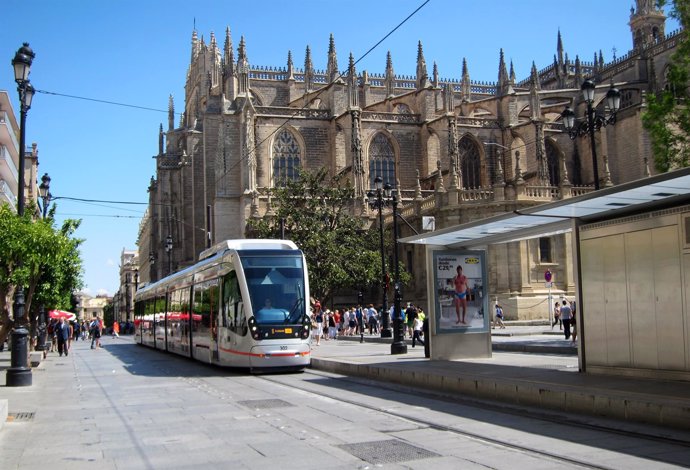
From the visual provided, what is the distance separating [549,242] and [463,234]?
2308 cm

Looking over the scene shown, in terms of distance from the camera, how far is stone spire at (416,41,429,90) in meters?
55.4

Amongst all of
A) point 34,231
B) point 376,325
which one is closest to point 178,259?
point 376,325

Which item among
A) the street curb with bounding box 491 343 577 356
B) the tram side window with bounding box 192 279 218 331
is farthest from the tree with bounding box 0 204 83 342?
the street curb with bounding box 491 343 577 356

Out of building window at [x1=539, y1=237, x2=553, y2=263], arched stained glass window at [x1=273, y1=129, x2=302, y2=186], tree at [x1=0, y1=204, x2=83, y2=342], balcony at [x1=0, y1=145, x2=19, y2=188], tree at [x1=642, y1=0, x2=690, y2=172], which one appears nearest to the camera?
tree at [x1=0, y1=204, x2=83, y2=342]

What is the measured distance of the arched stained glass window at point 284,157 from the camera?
51.4m

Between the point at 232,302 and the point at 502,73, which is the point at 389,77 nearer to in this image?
the point at 502,73

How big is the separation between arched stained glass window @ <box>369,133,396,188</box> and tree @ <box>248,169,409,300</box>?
9476mm

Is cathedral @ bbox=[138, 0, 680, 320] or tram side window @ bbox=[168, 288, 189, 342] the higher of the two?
cathedral @ bbox=[138, 0, 680, 320]

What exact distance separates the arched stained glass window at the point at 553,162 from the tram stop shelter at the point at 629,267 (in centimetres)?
3959

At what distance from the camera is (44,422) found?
1007 cm

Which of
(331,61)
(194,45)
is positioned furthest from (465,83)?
(194,45)

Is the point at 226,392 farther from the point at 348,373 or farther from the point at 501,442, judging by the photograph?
the point at 501,442

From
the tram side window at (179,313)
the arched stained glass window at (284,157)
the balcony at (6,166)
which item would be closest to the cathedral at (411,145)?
the arched stained glass window at (284,157)

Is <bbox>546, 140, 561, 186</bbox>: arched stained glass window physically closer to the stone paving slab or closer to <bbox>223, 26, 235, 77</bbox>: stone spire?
<bbox>223, 26, 235, 77</bbox>: stone spire
